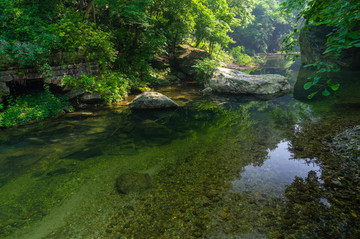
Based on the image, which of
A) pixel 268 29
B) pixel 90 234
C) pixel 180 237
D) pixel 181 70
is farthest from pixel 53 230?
pixel 268 29

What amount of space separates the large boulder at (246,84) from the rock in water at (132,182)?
384 inches

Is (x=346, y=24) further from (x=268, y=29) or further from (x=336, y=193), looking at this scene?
(x=268, y=29)

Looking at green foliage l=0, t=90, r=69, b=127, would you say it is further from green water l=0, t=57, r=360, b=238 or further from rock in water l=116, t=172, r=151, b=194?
rock in water l=116, t=172, r=151, b=194

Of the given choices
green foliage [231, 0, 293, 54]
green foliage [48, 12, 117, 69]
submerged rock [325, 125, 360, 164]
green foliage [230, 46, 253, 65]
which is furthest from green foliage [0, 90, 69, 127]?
green foliage [231, 0, 293, 54]

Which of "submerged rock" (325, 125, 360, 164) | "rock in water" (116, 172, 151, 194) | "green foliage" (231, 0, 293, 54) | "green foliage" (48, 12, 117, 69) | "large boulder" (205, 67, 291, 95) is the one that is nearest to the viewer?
"rock in water" (116, 172, 151, 194)

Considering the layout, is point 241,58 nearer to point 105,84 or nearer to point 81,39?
point 105,84

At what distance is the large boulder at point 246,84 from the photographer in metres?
11.7

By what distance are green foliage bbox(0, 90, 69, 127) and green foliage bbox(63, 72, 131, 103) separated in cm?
101

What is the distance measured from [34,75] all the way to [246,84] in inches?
457

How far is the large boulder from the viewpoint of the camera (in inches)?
460

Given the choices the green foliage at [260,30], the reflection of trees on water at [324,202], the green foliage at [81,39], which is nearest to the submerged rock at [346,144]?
the reflection of trees on water at [324,202]

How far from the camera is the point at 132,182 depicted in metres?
3.70

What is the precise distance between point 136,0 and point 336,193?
12915 millimetres

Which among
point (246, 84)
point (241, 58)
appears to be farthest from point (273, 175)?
point (241, 58)
